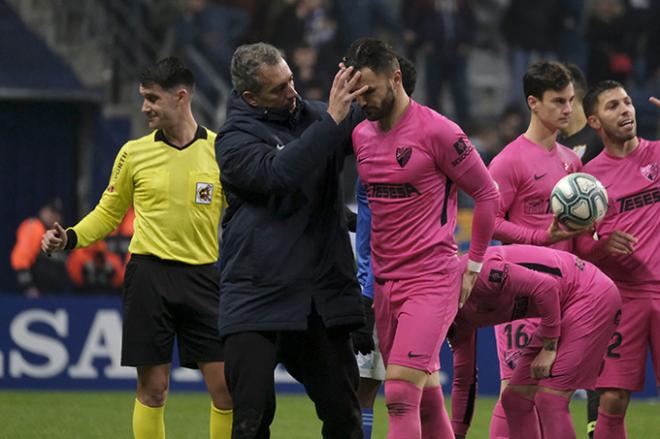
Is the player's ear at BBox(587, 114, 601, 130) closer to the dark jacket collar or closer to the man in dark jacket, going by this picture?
the man in dark jacket

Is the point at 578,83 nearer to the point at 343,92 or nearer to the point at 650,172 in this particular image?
the point at 650,172

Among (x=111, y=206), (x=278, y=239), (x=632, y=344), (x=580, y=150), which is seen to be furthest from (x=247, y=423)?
(x=580, y=150)

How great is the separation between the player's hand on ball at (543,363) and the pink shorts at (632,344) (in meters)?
0.76

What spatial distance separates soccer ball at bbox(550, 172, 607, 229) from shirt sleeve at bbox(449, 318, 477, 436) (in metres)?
0.90

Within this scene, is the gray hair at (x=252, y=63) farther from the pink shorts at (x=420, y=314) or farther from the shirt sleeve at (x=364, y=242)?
the pink shorts at (x=420, y=314)

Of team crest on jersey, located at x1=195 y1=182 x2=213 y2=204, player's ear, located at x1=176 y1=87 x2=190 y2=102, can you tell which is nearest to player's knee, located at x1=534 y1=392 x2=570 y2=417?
team crest on jersey, located at x1=195 y1=182 x2=213 y2=204

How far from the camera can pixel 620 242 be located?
700cm

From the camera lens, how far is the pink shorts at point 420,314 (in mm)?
6145

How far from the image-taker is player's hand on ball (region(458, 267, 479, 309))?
6340 millimetres

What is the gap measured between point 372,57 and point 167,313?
2082 millimetres

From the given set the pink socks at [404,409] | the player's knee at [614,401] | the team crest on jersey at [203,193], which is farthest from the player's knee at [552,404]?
the team crest on jersey at [203,193]

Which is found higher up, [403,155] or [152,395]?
[403,155]

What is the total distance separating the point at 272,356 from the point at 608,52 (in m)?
12.7

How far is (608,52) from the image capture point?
59.4 ft
